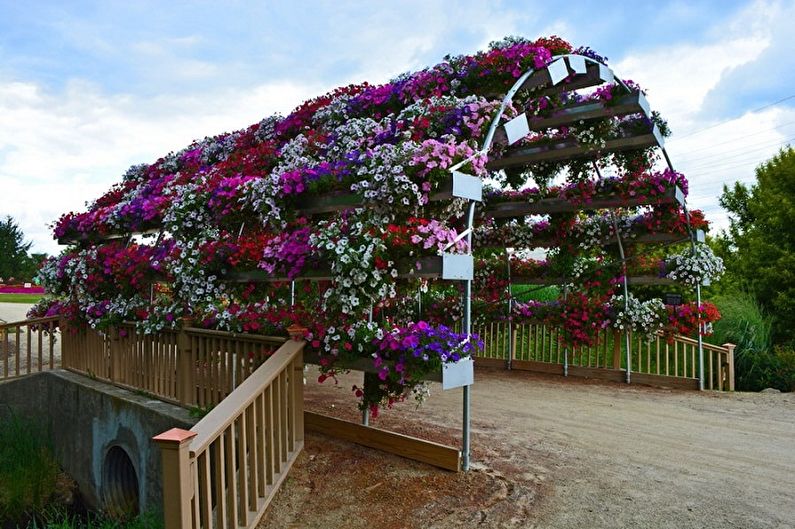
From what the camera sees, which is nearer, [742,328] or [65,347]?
[65,347]

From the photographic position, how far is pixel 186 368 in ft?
17.8

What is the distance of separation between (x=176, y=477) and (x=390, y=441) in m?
1.82

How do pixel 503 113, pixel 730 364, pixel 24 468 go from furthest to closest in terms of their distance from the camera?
pixel 730 364 → pixel 24 468 → pixel 503 113

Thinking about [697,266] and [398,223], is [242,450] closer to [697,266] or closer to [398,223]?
[398,223]

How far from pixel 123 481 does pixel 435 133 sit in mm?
Result: 5465

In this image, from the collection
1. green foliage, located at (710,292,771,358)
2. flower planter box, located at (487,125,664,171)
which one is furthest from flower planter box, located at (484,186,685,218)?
green foliage, located at (710,292,771,358)

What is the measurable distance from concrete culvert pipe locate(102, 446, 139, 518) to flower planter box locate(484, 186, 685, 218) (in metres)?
5.91

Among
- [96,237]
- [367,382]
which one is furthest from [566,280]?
[96,237]

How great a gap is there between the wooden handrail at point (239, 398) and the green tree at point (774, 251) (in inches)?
365

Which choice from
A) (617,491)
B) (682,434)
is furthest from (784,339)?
(617,491)

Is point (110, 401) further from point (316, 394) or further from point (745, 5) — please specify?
point (745, 5)

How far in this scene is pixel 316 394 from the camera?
674cm

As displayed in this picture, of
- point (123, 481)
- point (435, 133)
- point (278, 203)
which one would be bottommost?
point (123, 481)

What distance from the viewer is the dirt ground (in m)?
3.33
